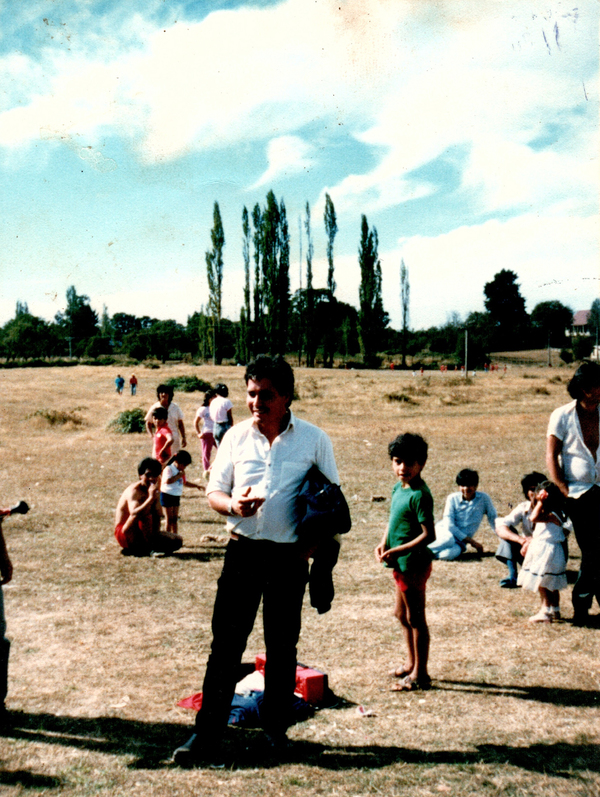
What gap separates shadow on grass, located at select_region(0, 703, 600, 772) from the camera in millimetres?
3193

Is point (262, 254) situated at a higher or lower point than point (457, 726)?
higher

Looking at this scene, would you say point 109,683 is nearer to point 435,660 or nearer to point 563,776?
point 435,660

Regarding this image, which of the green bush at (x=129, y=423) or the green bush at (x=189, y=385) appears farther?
the green bush at (x=189, y=385)

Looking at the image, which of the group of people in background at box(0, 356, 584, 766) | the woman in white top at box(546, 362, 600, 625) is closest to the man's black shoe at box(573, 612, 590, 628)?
the group of people in background at box(0, 356, 584, 766)

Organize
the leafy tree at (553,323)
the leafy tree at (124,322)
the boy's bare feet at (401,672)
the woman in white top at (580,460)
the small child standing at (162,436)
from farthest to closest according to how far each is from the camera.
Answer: the leafy tree at (124,322)
the leafy tree at (553,323)
the small child standing at (162,436)
the woman in white top at (580,460)
the boy's bare feet at (401,672)

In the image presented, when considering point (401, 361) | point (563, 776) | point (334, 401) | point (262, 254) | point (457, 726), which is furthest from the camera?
point (401, 361)

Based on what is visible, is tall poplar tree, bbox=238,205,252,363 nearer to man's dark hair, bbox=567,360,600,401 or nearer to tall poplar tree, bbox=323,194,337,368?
tall poplar tree, bbox=323,194,337,368

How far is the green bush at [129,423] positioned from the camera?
20809 millimetres

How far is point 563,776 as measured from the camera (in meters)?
3.08

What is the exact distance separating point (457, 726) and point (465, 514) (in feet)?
12.1

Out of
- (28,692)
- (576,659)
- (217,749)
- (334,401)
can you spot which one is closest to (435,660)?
(576,659)

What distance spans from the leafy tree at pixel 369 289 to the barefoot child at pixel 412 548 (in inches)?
2101

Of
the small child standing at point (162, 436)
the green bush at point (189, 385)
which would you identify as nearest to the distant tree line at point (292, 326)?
the green bush at point (189, 385)

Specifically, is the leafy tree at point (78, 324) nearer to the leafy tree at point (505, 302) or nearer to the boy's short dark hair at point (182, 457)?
the leafy tree at point (505, 302)
